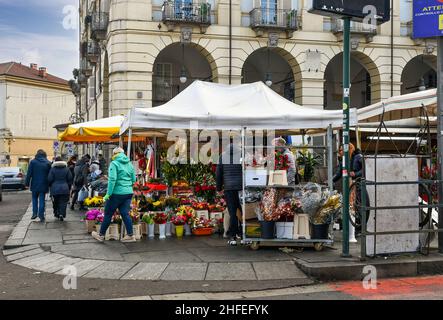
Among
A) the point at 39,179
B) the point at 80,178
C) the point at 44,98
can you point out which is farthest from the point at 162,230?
the point at 44,98

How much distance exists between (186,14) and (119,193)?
17.5 meters

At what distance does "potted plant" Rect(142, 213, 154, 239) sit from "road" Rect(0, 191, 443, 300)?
3.00m

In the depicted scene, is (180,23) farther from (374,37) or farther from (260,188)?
(260,188)

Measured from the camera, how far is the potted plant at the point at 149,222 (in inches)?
422

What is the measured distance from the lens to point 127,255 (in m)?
8.98

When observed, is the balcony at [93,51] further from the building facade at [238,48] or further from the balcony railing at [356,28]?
the balcony railing at [356,28]

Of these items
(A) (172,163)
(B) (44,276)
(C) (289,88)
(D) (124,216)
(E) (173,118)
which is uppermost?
(C) (289,88)

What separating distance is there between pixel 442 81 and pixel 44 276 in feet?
23.0

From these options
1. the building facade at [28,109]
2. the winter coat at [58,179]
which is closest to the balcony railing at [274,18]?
the winter coat at [58,179]

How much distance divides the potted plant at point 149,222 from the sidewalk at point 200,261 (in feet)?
1.23

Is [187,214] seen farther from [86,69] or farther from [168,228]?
[86,69]

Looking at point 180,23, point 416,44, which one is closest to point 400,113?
point 180,23

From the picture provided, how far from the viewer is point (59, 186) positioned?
13883 mm

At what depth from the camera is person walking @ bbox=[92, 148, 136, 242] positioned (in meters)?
9.88
